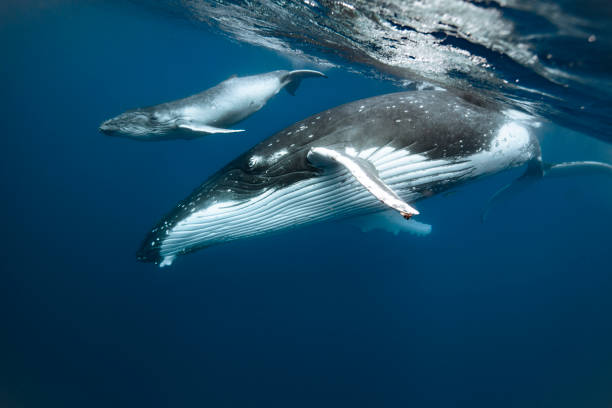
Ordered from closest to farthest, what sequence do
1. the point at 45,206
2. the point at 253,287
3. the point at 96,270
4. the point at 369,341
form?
the point at 369,341 < the point at 253,287 < the point at 96,270 < the point at 45,206

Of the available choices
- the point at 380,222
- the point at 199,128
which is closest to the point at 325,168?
the point at 199,128

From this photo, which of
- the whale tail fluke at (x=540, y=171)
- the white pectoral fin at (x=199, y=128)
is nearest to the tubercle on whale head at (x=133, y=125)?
the white pectoral fin at (x=199, y=128)

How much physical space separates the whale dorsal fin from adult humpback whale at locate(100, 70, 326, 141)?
151 inches

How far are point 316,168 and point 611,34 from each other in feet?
15.1

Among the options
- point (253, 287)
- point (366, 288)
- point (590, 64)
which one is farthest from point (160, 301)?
point (590, 64)

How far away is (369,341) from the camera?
683 inches

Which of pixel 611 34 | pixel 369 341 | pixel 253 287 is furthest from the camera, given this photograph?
pixel 253 287

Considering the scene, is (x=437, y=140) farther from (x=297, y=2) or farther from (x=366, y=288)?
(x=366, y=288)

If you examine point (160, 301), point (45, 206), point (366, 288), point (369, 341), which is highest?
point (366, 288)

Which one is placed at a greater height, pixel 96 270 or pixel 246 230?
pixel 246 230

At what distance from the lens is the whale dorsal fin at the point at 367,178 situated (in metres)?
1.74

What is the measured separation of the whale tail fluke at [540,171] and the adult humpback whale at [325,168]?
3.57m

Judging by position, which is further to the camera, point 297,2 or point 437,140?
point 297,2

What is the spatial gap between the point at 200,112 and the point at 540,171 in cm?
791
